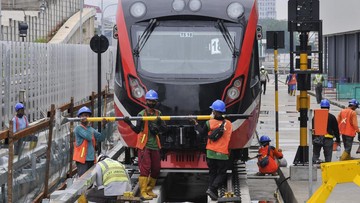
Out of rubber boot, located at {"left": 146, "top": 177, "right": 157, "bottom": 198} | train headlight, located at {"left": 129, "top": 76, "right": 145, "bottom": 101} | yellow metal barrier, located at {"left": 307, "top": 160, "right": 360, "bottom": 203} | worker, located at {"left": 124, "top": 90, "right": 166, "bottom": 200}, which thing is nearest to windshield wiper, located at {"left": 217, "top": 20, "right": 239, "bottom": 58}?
train headlight, located at {"left": 129, "top": 76, "right": 145, "bottom": 101}

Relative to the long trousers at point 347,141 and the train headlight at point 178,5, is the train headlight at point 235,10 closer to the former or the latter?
the train headlight at point 178,5

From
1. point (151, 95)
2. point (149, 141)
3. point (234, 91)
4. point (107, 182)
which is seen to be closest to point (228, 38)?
point (234, 91)

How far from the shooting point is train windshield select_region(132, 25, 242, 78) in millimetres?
13836

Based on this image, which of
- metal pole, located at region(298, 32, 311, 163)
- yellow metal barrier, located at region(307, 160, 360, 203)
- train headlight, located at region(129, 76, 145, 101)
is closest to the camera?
yellow metal barrier, located at region(307, 160, 360, 203)

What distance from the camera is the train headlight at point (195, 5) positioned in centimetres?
1407

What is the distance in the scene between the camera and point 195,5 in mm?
14094

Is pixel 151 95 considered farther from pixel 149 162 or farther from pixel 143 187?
pixel 143 187

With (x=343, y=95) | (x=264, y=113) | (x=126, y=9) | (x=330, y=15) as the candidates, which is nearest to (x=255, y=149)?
(x=126, y=9)

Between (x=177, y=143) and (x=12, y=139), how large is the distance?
316 centimetres

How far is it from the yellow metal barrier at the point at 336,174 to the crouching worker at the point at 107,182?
2.61 metres

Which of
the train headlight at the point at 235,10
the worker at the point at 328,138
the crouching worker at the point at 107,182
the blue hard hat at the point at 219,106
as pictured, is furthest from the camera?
the worker at the point at 328,138

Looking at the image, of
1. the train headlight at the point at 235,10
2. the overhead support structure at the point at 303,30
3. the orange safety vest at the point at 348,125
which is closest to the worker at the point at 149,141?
the train headlight at the point at 235,10

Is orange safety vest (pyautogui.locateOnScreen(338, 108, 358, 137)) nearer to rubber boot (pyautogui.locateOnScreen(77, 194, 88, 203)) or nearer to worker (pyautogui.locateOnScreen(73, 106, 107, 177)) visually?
worker (pyautogui.locateOnScreen(73, 106, 107, 177))

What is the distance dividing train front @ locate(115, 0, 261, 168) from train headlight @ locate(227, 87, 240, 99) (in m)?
0.01
